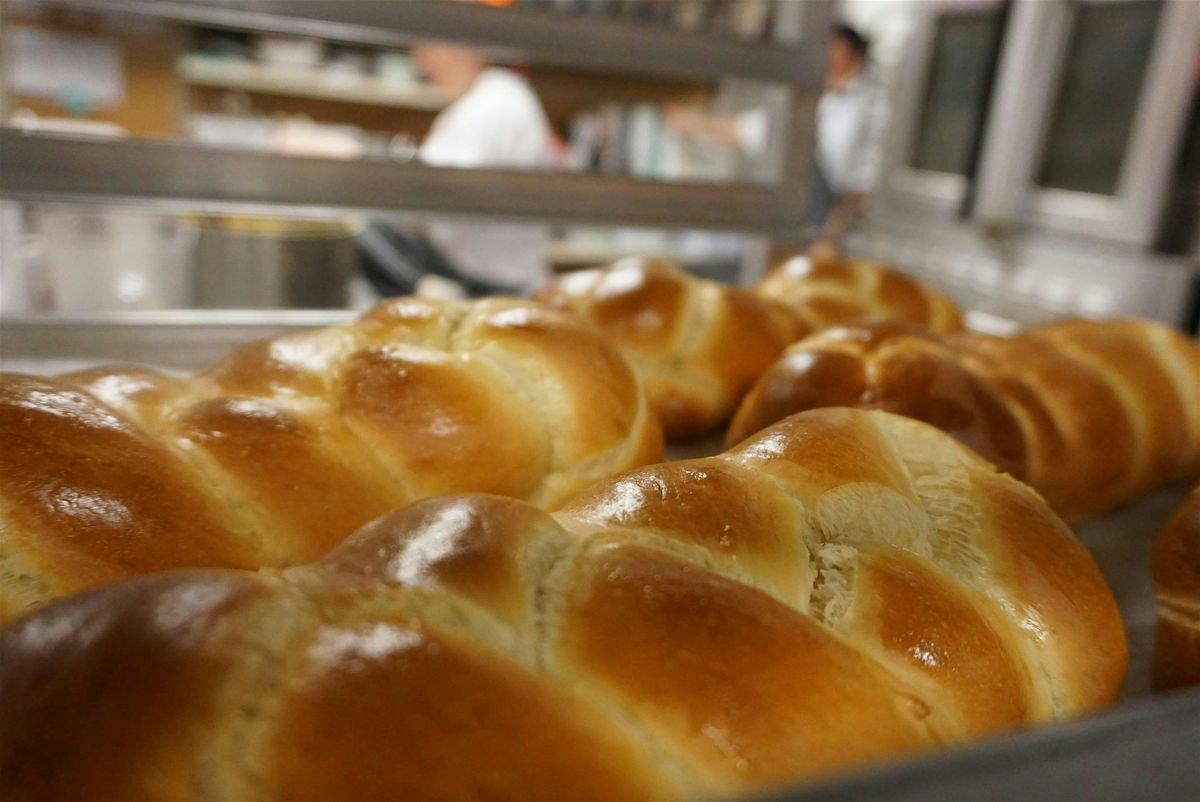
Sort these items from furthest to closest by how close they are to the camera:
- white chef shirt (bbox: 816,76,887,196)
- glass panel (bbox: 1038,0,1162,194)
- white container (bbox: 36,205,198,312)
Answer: white chef shirt (bbox: 816,76,887,196) → glass panel (bbox: 1038,0,1162,194) → white container (bbox: 36,205,198,312)

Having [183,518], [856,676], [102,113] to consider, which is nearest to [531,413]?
[183,518]

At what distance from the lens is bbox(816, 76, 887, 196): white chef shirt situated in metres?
4.26


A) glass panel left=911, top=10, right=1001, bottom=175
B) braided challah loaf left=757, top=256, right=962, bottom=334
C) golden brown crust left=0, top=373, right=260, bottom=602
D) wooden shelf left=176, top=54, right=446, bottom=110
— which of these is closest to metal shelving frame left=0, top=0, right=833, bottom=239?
braided challah loaf left=757, top=256, right=962, bottom=334

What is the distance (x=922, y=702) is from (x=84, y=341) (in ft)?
3.83

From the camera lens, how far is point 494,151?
3840 millimetres

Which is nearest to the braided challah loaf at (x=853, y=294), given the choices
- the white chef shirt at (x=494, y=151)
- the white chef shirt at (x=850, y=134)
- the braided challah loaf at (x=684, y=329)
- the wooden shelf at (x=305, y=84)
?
the braided challah loaf at (x=684, y=329)

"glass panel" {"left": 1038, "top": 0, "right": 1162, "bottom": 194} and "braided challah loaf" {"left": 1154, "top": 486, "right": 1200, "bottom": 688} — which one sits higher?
A: "glass panel" {"left": 1038, "top": 0, "right": 1162, "bottom": 194}

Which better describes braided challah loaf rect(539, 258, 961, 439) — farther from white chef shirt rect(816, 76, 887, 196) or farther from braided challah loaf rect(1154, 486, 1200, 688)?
white chef shirt rect(816, 76, 887, 196)

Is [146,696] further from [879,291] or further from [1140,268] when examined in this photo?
[1140,268]

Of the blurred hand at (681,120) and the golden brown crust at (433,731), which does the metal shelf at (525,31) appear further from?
the blurred hand at (681,120)

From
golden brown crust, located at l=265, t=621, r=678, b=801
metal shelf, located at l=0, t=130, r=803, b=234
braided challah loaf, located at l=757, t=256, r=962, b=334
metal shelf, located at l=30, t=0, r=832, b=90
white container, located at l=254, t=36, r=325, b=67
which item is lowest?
golden brown crust, located at l=265, t=621, r=678, b=801

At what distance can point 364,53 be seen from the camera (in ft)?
16.6

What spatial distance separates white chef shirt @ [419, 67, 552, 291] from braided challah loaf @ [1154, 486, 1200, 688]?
9.39 ft

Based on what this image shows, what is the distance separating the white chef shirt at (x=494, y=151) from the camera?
3.62 meters
